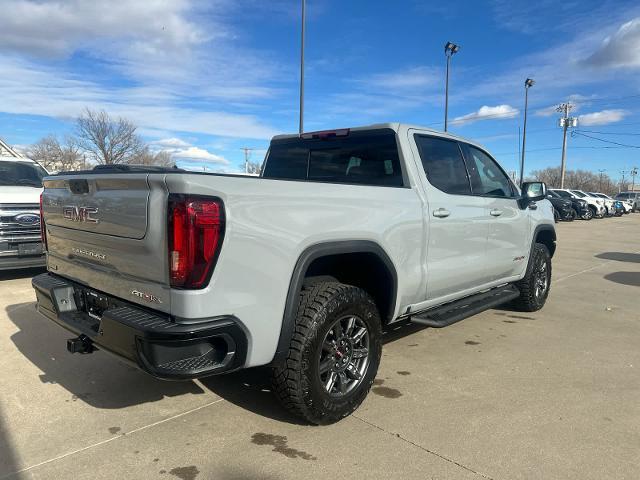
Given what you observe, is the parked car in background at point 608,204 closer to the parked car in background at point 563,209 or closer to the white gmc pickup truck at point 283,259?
the parked car in background at point 563,209

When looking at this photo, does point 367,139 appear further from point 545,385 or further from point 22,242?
point 22,242

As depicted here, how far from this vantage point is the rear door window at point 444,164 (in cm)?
396

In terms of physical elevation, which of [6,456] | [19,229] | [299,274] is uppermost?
[299,274]

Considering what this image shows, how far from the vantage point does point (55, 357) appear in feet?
13.6

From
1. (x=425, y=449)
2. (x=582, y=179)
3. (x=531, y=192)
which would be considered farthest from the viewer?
(x=582, y=179)

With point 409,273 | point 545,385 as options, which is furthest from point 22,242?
point 545,385

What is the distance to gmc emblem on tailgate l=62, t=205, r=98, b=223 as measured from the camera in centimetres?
281

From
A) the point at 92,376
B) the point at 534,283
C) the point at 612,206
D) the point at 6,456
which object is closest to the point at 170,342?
the point at 6,456

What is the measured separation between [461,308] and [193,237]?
2760 mm

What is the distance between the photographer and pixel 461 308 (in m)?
4.23

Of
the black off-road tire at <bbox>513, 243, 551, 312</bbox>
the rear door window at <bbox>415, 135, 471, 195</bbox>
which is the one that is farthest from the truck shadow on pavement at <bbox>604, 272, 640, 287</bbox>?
the rear door window at <bbox>415, 135, 471, 195</bbox>

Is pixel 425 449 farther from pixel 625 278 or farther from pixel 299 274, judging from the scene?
pixel 625 278

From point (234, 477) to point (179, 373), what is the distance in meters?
0.65

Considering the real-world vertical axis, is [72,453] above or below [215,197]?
below
